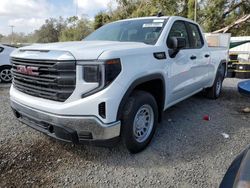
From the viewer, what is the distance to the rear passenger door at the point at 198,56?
4.47 meters

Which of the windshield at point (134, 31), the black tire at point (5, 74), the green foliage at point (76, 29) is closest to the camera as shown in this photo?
the windshield at point (134, 31)

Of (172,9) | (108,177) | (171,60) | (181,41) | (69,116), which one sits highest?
(172,9)

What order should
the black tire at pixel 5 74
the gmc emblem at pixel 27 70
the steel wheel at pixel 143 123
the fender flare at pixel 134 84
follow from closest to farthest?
the fender flare at pixel 134 84 < the gmc emblem at pixel 27 70 < the steel wheel at pixel 143 123 < the black tire at pixel 5 74

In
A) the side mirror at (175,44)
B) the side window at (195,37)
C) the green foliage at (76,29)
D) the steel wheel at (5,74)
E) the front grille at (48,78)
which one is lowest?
the steel wheel at (5,74)

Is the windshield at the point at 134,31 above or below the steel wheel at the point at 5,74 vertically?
above

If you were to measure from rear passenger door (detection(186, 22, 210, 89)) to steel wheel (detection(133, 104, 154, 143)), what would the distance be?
1594mm

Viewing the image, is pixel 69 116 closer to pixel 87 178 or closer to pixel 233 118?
pixel 87 178

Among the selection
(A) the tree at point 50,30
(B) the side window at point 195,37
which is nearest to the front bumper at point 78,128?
(B) the side window at point 195,37

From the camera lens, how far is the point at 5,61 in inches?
320

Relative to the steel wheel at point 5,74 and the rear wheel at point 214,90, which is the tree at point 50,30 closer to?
the steel wheel at point 5,74

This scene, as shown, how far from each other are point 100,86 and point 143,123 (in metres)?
1.06

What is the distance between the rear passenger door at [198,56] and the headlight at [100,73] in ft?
7.48

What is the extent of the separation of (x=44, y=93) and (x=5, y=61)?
6353 mm

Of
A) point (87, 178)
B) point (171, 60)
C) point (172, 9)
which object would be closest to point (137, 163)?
point (87, 178)
